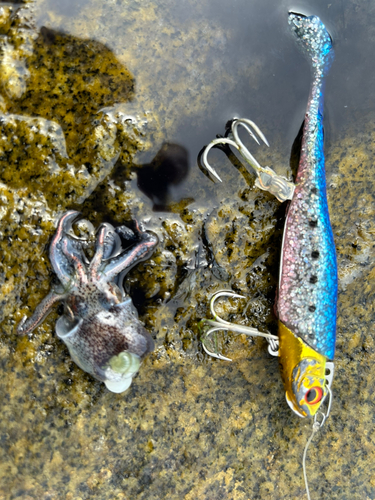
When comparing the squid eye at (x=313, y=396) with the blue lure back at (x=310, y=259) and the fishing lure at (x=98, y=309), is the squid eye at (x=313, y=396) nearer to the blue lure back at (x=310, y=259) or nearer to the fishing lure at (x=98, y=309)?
the blue lure back at (x=310, y=259)

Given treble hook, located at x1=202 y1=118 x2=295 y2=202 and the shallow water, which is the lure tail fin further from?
treble hook, located at x1=202 y1=118 x2=295 y2=202

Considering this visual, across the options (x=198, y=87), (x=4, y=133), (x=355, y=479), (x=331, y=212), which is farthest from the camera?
(x=355, y=479)

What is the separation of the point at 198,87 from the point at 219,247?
107cm

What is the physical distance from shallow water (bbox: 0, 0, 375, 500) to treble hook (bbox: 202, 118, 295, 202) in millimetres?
96

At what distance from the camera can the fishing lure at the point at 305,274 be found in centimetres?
262

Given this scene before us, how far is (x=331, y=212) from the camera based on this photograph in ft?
9.62

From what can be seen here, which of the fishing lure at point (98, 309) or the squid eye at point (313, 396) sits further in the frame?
the squid eye at point (313, 396)

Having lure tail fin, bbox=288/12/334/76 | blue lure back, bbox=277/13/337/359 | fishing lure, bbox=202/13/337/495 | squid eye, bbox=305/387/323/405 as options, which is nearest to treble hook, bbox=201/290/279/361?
fishing lure, bbox=202/13/337/495

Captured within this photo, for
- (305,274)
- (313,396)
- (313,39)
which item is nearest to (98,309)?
(305,274)

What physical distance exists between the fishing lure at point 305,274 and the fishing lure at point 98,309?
1.90ft

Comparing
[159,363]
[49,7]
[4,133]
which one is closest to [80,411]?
[159,363]

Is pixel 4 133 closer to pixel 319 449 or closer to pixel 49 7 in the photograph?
pixel 49 7

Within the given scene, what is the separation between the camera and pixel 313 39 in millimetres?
2771

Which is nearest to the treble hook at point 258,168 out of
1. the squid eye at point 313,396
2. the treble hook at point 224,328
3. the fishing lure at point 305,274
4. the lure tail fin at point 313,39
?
the fishing lure at point 305,274
